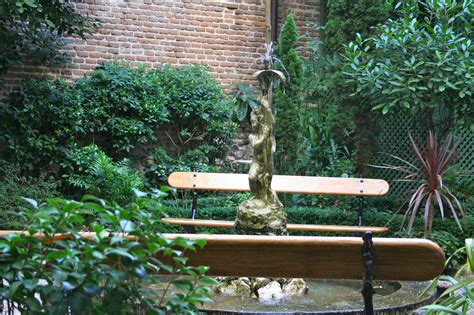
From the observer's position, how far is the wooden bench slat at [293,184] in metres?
8.08

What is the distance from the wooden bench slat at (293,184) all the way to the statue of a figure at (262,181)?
249cm

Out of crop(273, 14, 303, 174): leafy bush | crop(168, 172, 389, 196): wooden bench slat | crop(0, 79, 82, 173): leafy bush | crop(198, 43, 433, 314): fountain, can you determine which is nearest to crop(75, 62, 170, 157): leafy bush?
crop(0, 79, 82, 173): leafy bush

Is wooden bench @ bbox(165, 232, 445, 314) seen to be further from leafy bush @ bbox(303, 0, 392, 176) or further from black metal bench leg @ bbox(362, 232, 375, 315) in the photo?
leafy bush @ bbox(303, 0, 392, 176)

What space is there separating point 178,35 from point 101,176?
9.68ft

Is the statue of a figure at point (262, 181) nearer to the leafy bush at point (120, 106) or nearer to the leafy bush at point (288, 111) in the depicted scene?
the leafy bush at point (288, 111)

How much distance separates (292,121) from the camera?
33.1ft

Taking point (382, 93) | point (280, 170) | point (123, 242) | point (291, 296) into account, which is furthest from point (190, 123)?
point (123, 242)

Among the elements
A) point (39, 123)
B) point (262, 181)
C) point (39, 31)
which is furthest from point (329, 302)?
point (39, 31)

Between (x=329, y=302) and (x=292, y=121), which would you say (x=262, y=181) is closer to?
(x=329, y=302)

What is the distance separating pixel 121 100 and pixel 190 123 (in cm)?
119

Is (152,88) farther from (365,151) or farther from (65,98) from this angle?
(365,151)

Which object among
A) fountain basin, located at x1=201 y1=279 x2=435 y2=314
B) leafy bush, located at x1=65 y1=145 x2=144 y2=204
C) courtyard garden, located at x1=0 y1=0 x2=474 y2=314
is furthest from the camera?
leafy bush, located at x1=65 y1=145 x2=144 y2=204

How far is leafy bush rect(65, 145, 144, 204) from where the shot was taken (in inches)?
A: 366

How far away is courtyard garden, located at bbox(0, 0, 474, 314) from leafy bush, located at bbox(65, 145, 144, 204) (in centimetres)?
2
